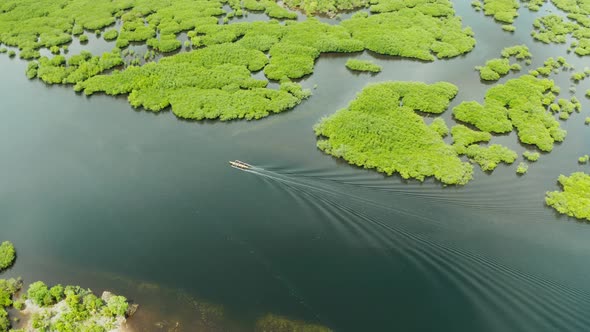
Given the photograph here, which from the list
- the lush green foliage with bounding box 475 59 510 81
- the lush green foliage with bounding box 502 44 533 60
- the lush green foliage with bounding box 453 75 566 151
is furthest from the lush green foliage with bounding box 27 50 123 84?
the lush green foliage with bounding box 502 44 533 60

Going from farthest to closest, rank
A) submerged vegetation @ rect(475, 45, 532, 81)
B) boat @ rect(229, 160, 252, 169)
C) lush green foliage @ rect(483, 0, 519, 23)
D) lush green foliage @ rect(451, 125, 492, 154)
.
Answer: lush green foliage @ rect(483, 0, 519, 23)
submerged vegetation @ rect(475, 45, 532, 81)
lush green foliage @ rect(451, 125, 492, 154)
boat @ rect(229, 160, 252, 169)

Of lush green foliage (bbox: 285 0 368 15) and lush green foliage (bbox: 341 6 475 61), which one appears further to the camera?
lush green foliage (bbox: 285 0 368 15)

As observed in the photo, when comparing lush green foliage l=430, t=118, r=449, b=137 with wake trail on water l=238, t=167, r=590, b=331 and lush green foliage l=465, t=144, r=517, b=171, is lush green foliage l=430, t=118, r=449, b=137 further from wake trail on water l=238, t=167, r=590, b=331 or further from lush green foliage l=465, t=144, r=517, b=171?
wake trail on water l=238, t=167, r=590, b=331

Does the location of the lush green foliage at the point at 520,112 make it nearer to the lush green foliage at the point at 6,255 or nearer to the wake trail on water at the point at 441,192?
the wake trail on water at the point at 441,192

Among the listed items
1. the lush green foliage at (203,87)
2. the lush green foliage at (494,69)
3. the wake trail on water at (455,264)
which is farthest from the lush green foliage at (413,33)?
the wake trail on water at (455,264)

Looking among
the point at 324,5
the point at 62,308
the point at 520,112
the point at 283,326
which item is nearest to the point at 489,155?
the point at 520,112

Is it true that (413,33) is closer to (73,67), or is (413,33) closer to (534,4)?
(534,4)

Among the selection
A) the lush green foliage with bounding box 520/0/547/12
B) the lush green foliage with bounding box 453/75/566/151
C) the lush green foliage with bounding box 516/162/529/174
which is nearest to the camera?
the lush green foliage with bounding box 516/162/529/174
